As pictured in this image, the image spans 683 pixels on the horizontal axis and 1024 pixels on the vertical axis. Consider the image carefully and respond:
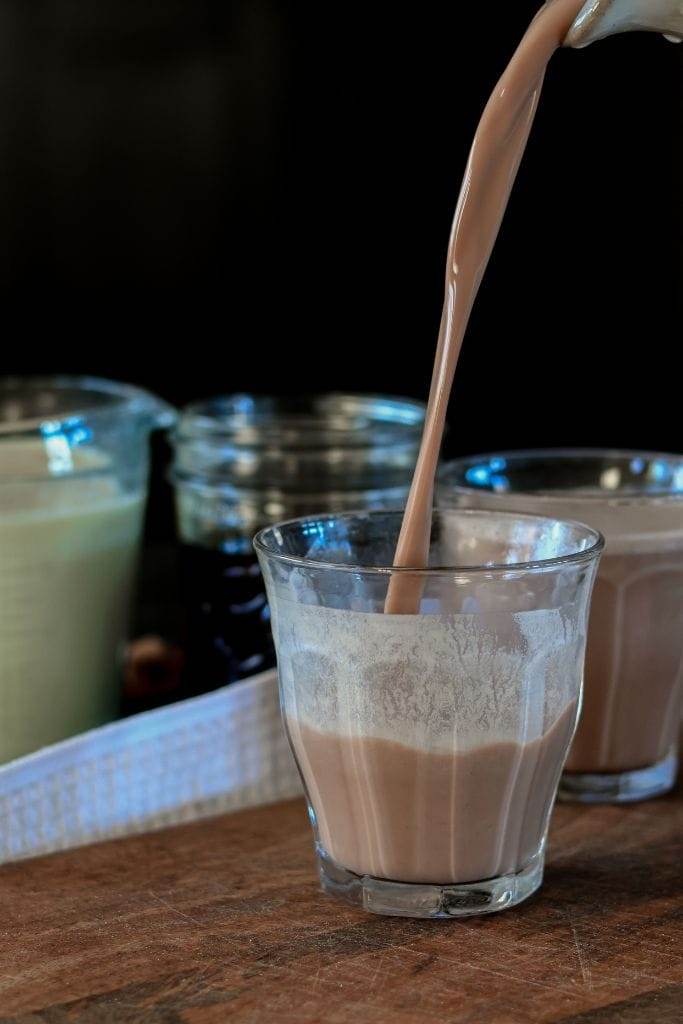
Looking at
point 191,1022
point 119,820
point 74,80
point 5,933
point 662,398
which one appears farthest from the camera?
point 662,398

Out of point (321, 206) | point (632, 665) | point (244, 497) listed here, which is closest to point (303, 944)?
point (632, 665)

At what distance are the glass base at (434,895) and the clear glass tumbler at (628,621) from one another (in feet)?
0.64

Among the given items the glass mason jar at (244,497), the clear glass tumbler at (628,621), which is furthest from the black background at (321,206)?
the clear glass tumbler at (628,621)

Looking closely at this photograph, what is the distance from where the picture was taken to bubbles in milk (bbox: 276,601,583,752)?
80cm

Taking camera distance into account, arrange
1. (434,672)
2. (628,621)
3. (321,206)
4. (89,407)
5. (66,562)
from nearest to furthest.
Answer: (434,672), (628,621), (66,562), (89,407), (321,206)

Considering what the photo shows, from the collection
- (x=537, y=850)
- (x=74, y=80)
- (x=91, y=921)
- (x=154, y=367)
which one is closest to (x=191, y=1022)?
(x=91, y=921)

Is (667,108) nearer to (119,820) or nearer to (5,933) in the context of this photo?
(119,820)

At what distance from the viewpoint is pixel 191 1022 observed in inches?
28.6

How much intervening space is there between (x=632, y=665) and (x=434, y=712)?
0.88 ft

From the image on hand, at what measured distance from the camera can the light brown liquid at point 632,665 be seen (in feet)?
3.30

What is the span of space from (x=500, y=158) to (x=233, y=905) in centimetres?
47

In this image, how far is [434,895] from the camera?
85 cm

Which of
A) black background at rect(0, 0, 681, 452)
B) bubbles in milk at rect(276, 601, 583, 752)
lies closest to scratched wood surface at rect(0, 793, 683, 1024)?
bubbles in milk at rect(276, 601, 583, 752)

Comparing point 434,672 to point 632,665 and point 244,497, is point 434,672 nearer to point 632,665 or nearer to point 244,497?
point 632,665
